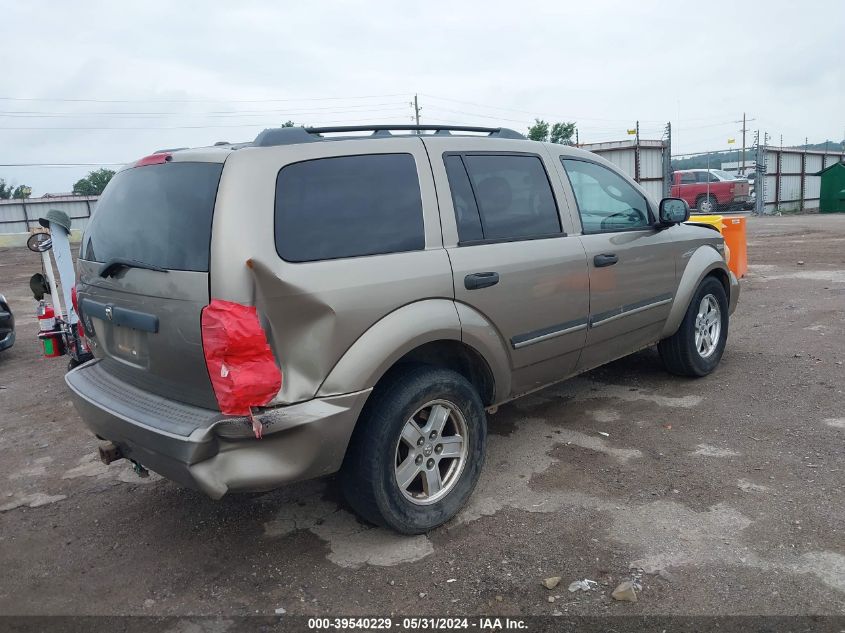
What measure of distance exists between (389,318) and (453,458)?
0.89 m

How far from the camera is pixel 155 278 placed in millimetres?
2824

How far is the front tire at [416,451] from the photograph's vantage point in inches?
117

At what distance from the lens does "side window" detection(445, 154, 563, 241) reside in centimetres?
349

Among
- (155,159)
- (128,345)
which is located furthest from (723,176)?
(128,345)

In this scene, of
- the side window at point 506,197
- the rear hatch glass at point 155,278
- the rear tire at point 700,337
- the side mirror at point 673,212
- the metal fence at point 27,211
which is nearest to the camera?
the rear hatch glass at point 155,278

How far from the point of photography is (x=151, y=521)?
3531 mm

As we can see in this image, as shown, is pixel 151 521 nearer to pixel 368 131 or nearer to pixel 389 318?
pixel 389 318

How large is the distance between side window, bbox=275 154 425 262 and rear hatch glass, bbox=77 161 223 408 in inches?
12.5

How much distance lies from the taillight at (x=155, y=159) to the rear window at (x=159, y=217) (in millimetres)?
21

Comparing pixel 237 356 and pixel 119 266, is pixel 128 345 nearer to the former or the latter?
pixel 119 266

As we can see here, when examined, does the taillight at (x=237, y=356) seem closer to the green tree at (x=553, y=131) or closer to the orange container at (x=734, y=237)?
the orange container at (x=734, y=237)

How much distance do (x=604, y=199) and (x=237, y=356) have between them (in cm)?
283

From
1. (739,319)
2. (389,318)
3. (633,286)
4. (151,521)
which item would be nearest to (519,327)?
(389,318)

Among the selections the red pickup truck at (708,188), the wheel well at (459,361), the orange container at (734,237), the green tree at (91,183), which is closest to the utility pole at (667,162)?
the red pickup truck at (708,188)
